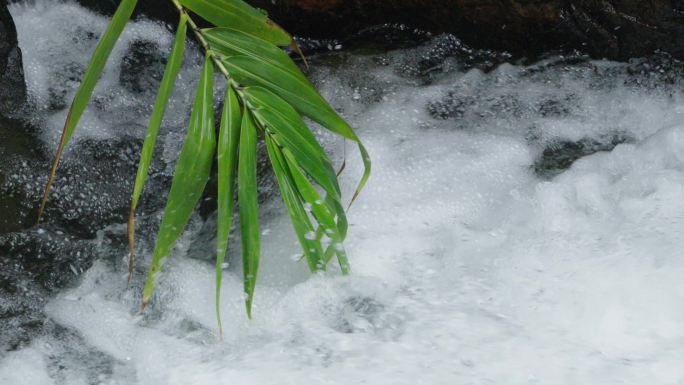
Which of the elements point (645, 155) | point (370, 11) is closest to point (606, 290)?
point (645, 155)

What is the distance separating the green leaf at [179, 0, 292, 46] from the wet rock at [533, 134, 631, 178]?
2.76 feet

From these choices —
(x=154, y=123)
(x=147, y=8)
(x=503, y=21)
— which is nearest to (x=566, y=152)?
(x=503, y=21)

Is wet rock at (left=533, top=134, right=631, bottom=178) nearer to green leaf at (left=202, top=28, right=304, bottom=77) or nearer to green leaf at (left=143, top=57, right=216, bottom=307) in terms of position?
green leaf at (left=202, top=28, right=304, bottom=77)

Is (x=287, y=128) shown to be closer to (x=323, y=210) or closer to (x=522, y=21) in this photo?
(x=323, y=210)

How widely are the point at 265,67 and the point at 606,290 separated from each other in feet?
2.54

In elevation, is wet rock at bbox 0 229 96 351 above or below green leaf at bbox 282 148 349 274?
below

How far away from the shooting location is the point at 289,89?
58.9 inches

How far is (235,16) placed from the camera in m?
1.51

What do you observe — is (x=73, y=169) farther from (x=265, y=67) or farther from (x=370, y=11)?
(x=370, y=11)

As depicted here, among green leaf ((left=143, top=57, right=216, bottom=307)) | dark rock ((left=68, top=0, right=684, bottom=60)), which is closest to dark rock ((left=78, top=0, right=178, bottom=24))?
dark rock ((left=68, top=0, right=684, bottom=60))

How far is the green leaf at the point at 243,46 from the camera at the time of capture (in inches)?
57.8

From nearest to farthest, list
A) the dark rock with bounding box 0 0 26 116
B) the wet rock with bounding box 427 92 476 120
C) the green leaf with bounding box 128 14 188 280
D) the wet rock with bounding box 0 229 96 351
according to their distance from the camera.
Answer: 1. the green leaf with bounding box 128 14 188 280
2. the wet rock with bounding box 0 229 96 351
3. the dark rock with bounding box 0 0 26 116
4. the wet rock with bounding box 427 92 476 120

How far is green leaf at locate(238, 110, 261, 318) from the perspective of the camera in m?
1.42

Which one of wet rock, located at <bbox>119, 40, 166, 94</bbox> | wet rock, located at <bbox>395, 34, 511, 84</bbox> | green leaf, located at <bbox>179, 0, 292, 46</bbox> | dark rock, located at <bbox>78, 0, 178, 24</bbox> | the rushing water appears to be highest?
green leaf, located at <bbox>179, 0, 292, 46</bbox>
